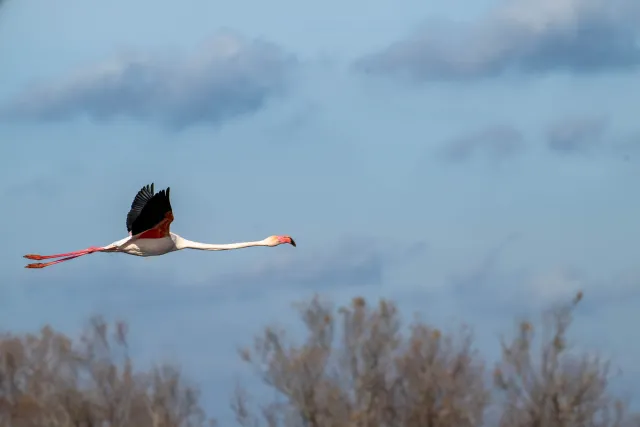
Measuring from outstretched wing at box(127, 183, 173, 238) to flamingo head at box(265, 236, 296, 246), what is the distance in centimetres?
192

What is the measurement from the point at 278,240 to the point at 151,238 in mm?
2298

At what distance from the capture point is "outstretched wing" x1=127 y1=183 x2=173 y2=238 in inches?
766

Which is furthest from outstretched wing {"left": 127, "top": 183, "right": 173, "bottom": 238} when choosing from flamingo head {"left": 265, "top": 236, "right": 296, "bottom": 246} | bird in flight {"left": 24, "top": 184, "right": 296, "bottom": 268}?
flamingo head {"left": 265, "top": 236, "right": 296, "bottom": 246}

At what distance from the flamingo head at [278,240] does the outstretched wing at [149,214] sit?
192 cm

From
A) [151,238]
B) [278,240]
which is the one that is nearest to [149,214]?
[151,238]

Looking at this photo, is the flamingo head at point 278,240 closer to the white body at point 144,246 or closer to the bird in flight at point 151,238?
the bird in flight at point 151,238

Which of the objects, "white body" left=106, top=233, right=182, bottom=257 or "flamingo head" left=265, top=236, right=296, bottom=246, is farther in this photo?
"flamingo head" left=265, top=236, right=296, bottom=246

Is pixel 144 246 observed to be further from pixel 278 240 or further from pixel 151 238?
pixel 278 240

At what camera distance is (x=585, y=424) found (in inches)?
971

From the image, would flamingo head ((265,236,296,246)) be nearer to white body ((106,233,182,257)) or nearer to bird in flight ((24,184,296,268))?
bird in flight ((24,184,296,268))

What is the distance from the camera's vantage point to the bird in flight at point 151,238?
19.7 meters

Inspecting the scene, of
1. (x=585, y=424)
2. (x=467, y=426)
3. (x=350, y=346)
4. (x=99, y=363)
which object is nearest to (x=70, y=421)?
(x=99, y=363)

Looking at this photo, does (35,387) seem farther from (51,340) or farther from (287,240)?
(287,240)

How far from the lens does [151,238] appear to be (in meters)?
20.6
